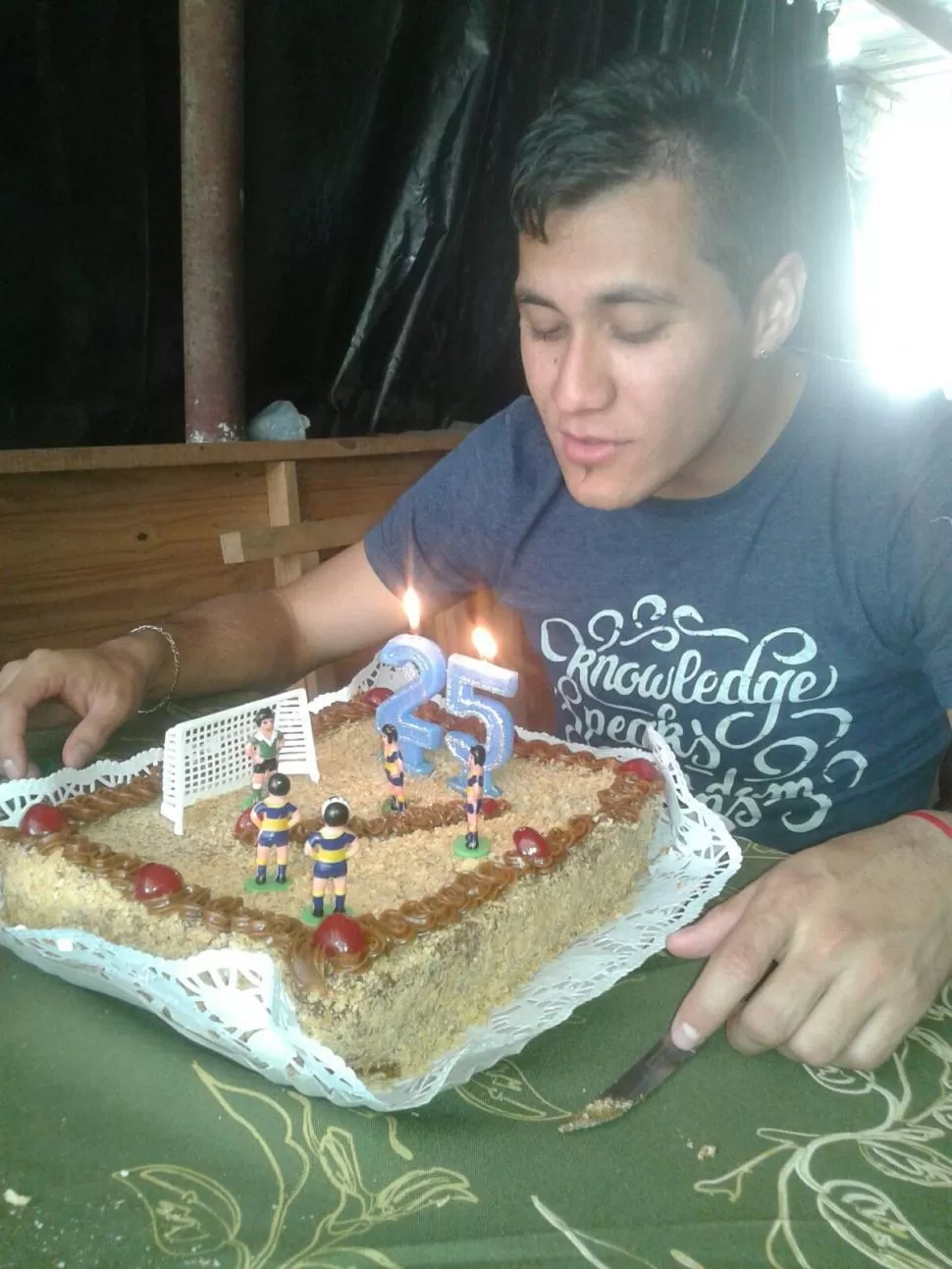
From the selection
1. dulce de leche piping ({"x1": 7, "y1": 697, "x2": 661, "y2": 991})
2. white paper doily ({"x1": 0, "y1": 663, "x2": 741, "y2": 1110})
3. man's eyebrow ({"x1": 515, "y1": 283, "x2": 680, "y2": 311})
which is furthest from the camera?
man's eyebrow ({"x1": 515, "y1": 283, "x2": 680, "y2": 311})

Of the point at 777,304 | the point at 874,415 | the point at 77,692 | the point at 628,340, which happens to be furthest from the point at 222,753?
the point at 874,415

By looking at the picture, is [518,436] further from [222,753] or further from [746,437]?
[222,753]

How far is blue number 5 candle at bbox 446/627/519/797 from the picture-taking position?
1.38 m

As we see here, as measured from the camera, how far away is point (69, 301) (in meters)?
1.97

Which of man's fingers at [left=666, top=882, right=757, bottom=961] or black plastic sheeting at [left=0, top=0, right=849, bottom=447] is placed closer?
man's fingers at [left=666, top=882, right=757, bottom=961]

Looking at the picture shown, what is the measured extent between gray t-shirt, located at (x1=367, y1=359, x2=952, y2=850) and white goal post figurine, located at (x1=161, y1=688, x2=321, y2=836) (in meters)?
0.60

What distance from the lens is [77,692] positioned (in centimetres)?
146

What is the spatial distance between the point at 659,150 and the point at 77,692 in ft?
3.88

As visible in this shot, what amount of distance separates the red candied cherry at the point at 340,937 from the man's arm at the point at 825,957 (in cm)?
32

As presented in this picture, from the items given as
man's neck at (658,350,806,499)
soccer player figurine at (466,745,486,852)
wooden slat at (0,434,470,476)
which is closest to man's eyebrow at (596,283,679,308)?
man's neck at (658,350,806,499)

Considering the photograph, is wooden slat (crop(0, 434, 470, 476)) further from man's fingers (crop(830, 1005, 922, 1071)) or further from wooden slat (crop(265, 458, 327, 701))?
man's fingers (crop(830, 1005, 922, 1071))

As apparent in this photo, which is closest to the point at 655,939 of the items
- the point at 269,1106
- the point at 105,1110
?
the point at 269,1106

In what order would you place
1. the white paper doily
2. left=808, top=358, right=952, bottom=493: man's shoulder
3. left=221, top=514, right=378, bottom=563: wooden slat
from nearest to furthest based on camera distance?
the white paper doily → left=808, top=358, right=952, bottom=493: man's shoulder → left=221, top=514, right=378, bottom=563: wooden slat

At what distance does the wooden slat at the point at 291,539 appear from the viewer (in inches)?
90.9
